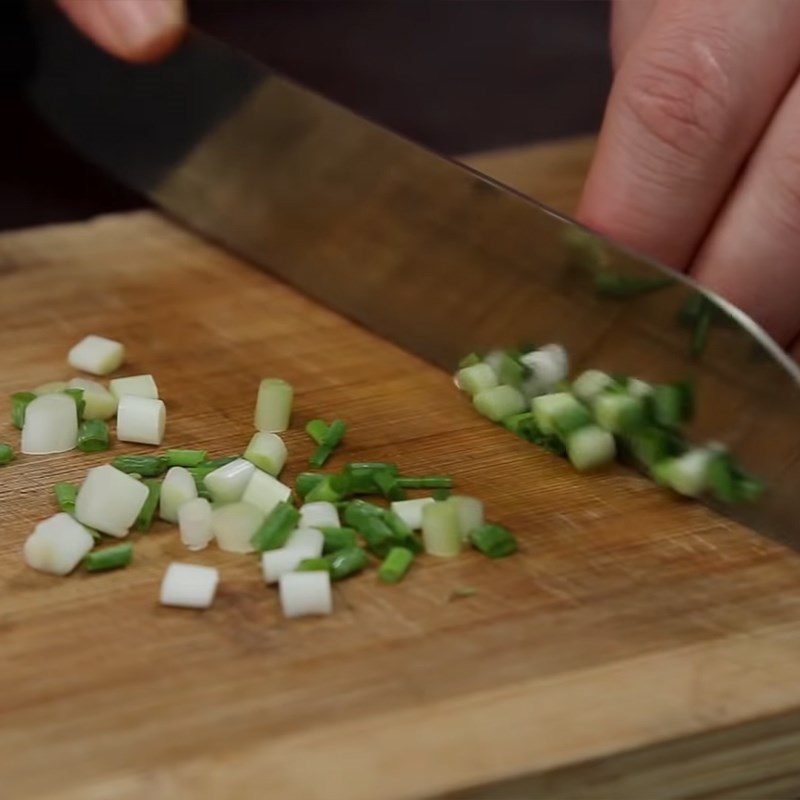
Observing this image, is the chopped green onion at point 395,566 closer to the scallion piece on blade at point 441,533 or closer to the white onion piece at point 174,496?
the scallion piece on blade at point 441,533

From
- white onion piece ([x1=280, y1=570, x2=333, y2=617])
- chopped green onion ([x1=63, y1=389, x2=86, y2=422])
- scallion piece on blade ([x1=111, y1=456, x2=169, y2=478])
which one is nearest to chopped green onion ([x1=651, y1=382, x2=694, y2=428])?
white onion piece ([x1=280, y1=570, x2=333, y2=617])

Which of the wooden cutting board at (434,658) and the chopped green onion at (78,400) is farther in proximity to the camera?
the chopped green onion at (78,400)

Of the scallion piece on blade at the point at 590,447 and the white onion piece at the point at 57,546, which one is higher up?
the scallion piece on blade at the point at 590,447

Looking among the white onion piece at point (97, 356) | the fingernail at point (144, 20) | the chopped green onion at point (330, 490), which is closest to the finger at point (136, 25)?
the fingernail at point (144, 20)

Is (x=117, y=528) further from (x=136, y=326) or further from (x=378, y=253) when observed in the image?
(x=378, y=253)

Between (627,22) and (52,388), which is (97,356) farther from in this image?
(627,22)

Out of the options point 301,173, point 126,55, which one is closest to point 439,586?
point 301,173

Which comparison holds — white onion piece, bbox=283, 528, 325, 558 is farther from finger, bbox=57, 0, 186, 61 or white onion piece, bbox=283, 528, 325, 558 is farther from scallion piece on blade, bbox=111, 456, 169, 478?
finger, bbox=57, 0, 186, 61
